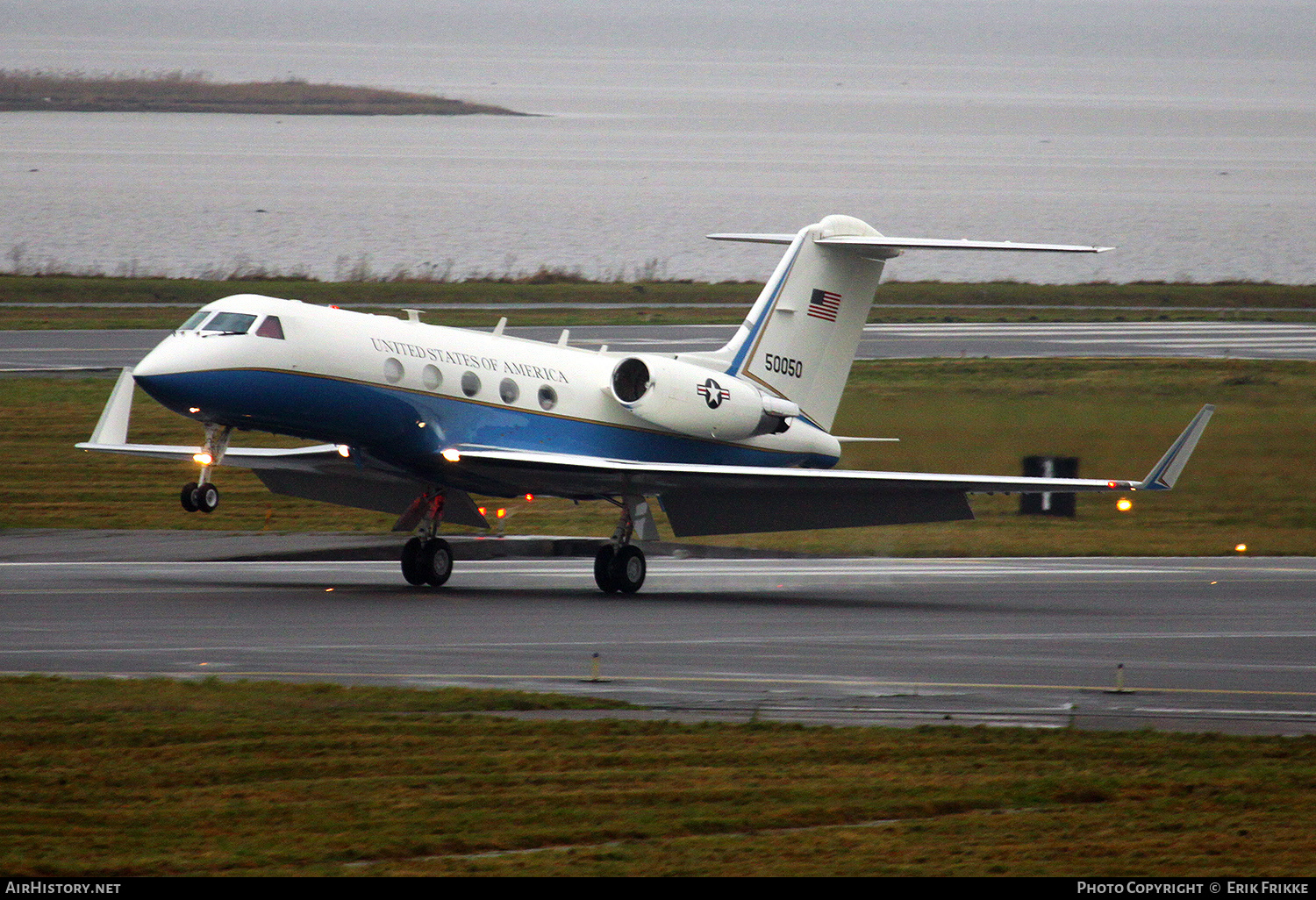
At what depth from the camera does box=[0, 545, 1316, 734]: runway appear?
1519cm

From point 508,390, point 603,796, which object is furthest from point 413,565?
point 603,796

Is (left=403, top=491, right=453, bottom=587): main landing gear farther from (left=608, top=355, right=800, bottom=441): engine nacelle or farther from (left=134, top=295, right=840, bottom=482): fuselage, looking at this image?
(left=608, top=355, right=800, bottom=441): engine nacelle

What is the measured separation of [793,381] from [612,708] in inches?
533

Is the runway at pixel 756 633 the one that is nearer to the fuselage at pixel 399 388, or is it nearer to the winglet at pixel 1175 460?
the winglet at pixel 1175 460

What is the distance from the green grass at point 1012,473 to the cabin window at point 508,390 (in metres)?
7.09

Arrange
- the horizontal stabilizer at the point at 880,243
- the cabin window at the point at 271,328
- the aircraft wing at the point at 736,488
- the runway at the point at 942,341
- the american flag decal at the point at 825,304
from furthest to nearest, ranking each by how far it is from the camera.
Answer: the runway at the point at 942,341 → the american flag decal at the point at 825,304 → the horizontal stabilizer at the point at 880,243 → the aircraft wing at the point at 736,488 → the cabin window at the point at 271,328

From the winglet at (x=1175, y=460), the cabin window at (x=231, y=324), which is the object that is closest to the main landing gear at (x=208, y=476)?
the cabin window at (x=231, y=324)

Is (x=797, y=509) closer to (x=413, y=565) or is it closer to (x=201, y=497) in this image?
(x=413, y=565)

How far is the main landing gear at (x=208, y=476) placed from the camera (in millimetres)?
20141

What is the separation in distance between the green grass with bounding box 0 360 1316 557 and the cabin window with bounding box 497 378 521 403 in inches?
279

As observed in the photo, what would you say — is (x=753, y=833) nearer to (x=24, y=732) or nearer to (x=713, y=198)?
(x=24, y=732)

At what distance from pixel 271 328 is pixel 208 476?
2.28 meters

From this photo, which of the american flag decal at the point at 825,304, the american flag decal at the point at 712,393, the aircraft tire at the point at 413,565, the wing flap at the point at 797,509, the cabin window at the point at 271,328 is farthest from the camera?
the american flag decal at the point at 825,304

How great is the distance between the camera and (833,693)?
15.3m
